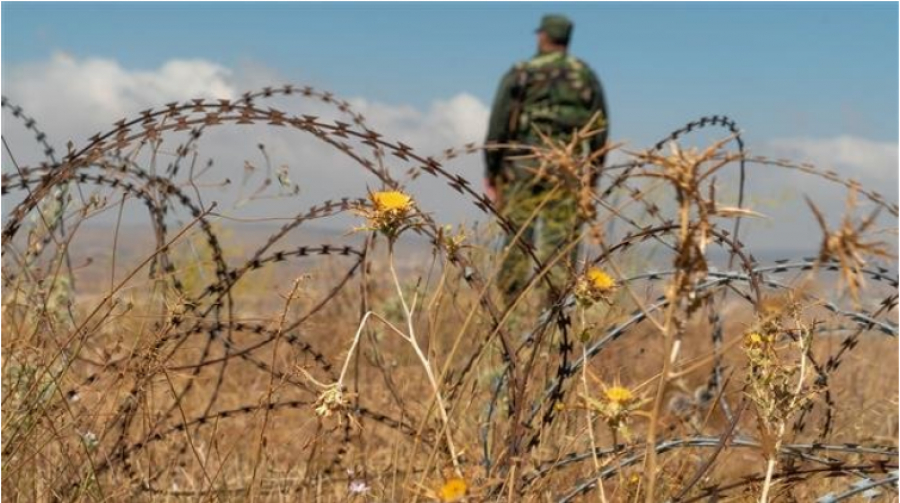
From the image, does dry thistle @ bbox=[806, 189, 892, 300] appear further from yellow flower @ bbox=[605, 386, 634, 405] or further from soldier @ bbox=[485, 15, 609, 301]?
soldier @ bbox=[485, 15, 609, 301]

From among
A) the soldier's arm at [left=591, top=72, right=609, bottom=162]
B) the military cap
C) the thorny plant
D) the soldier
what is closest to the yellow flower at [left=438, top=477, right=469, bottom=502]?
the thorny plant

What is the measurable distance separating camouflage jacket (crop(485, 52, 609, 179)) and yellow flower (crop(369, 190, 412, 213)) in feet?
18.4

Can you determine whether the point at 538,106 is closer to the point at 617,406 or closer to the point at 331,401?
the point at 331,401

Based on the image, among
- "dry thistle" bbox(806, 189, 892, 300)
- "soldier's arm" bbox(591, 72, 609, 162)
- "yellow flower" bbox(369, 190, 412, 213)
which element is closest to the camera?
"dry thistle" bbox(806, 189, 892, 300)

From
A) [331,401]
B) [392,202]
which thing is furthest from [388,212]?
[331,401]

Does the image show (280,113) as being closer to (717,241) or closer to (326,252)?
(326,252)

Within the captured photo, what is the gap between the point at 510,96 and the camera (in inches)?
288

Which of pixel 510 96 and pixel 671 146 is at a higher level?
pixel 510 96

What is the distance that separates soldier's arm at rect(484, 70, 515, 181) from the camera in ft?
23.7

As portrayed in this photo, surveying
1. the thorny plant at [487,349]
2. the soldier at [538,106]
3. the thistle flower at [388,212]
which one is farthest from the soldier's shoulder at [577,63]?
the thistle flower at [388,212]

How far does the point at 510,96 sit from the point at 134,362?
5289 millimetres

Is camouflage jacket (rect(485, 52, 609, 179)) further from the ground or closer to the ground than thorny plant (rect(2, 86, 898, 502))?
further from the ground

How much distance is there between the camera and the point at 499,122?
23.8 feet

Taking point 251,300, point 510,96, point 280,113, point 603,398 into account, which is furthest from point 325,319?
point 603,398
